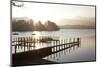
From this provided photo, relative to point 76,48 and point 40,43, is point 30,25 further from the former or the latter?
point 76,48

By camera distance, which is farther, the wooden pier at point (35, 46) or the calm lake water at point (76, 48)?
the calm lake water at point (76, 48)

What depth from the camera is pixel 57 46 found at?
230cm

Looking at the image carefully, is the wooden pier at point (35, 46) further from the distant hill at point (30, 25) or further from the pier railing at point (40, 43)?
the distant hill at point (30, 25)

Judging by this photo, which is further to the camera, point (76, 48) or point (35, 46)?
point (76, 48)

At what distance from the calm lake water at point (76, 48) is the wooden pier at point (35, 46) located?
5cm

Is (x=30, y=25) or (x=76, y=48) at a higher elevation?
(x=30, y=25)

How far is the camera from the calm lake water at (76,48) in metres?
2.29

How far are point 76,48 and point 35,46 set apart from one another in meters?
0.55

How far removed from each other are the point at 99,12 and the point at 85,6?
0.79ft

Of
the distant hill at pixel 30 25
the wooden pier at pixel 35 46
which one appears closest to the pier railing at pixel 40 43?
the wooden pier at pixel 35 46

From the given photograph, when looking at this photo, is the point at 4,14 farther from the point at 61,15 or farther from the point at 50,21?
the point at 61,15

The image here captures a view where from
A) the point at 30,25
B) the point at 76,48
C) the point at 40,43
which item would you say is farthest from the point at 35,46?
the point at 76,48

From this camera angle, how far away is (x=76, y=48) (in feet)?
7.84

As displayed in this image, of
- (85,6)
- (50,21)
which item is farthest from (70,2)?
(50,21)
